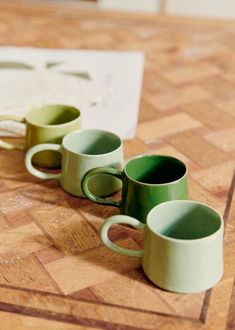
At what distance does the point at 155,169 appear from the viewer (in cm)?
82

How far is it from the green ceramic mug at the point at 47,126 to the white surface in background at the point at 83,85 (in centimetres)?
8

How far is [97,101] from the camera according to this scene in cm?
113

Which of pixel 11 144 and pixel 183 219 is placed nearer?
pixel 183 219

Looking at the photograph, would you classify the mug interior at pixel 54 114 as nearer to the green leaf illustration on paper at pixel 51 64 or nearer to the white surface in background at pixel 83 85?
the white surface in background at pixel 83 85

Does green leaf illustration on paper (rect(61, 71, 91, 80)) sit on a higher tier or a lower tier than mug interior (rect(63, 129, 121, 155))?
lower

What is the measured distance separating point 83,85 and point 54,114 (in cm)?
21

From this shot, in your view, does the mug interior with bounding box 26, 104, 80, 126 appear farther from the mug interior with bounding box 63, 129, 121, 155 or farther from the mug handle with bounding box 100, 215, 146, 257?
the mug handle with bounding box 100, 215, 146, 257

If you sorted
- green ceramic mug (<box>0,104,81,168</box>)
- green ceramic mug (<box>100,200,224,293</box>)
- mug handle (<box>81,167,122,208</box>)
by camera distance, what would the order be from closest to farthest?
green ceramic mug (<box>100,200,224,293</box>), mug handle (<box>81,167,122,208</box>), green ceramic mug (<box>0,104,81,168</box>)

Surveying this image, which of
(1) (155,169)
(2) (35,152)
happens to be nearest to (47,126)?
(2) (35,152)

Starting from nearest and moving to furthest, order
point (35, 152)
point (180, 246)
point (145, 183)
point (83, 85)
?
point (180, 246) → point (145, 183) → point (35, 152) → point (83, 85)

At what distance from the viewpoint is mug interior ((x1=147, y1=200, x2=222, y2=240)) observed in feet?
2.31

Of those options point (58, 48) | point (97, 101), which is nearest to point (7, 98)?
point (97, 101)

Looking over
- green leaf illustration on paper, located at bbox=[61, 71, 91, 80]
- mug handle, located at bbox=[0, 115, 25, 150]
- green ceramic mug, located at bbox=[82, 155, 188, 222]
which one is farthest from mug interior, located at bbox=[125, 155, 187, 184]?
green leaf illustration on paper, located at bbox=[61, 71, 91, 80]

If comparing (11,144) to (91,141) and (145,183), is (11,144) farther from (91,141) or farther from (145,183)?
(145,183)
